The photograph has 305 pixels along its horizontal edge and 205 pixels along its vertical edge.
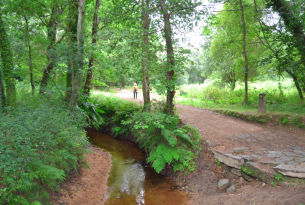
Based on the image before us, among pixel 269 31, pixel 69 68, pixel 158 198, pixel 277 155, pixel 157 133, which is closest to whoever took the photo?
pixel 158 198

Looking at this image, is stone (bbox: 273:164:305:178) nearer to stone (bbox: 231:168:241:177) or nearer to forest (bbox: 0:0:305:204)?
stone (bbox: 231:168:241:177)

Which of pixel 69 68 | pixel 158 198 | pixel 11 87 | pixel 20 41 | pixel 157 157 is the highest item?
pixel 20 41

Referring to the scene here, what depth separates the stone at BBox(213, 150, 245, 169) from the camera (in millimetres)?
6130

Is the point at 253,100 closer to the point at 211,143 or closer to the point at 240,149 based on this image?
the point at 211,143

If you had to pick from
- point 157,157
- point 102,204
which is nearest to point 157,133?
point 157,157

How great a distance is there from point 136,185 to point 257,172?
3.52m

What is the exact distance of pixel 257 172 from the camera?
558cm

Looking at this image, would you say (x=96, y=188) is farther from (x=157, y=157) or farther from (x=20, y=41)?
(x=20, y=41)

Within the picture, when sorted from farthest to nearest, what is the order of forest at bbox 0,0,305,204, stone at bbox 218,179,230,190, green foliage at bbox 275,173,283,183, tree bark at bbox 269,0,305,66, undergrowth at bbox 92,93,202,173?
tree bark at bbox 269,0,305,66, undergrowth at bbox 92,93,202,173, stone at bbox 218,179,230,190, green foliage at bbox 275,173,283,183, forest at bbox 0,0,305,204

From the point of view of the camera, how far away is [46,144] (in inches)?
200

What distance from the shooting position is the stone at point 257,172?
534cm

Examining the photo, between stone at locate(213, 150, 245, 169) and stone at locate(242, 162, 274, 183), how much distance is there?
0.65ft

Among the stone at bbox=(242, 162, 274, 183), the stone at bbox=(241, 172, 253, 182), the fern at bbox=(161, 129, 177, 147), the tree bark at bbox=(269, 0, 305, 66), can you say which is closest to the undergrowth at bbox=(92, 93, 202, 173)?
the fern at bbox=(161, 129, 177, 147)

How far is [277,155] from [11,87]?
9.26 metres
